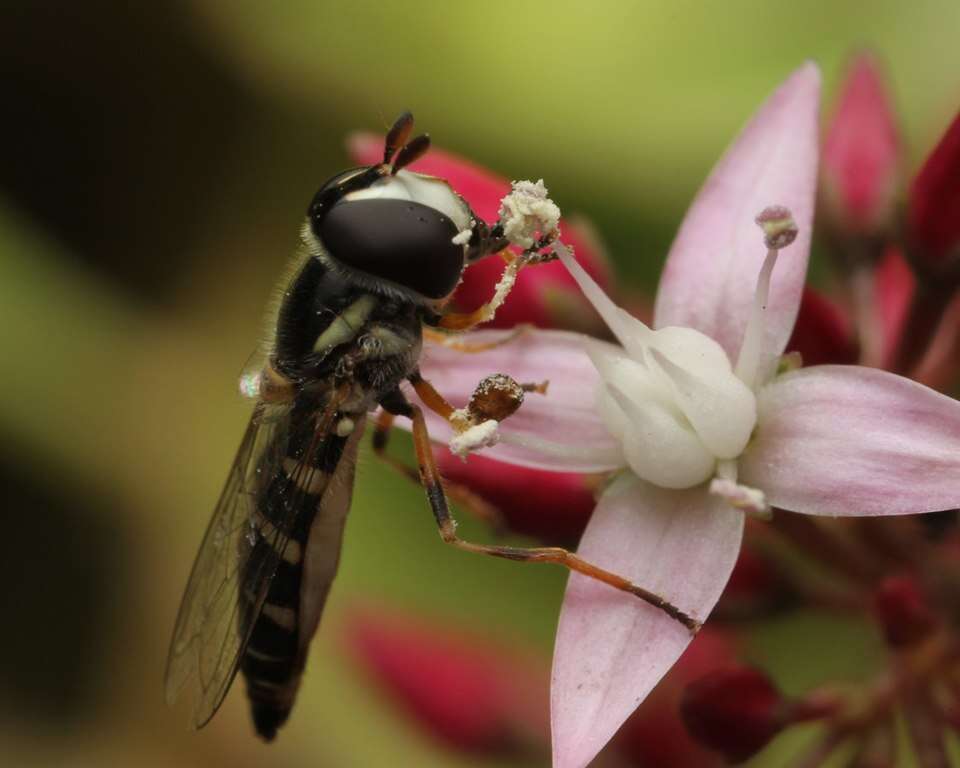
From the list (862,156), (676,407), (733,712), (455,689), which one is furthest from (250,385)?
(862,156)

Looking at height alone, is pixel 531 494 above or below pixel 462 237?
below

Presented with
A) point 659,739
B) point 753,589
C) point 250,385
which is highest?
point 250,385

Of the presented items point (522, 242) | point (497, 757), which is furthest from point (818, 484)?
point (497, 757)

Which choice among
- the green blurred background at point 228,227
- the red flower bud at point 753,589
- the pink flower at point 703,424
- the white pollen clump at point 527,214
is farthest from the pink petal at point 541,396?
the green blurred background at point 228,227

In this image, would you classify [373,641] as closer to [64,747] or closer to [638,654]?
[638,654]

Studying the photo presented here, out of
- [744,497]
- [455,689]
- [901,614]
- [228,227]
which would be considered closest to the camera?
[744,497]

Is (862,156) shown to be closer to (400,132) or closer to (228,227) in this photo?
(400,132)

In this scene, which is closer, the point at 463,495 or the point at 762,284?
the point at 762,284

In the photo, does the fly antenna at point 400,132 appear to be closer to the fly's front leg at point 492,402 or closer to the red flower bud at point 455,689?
the fly's front leg at point 492,402
